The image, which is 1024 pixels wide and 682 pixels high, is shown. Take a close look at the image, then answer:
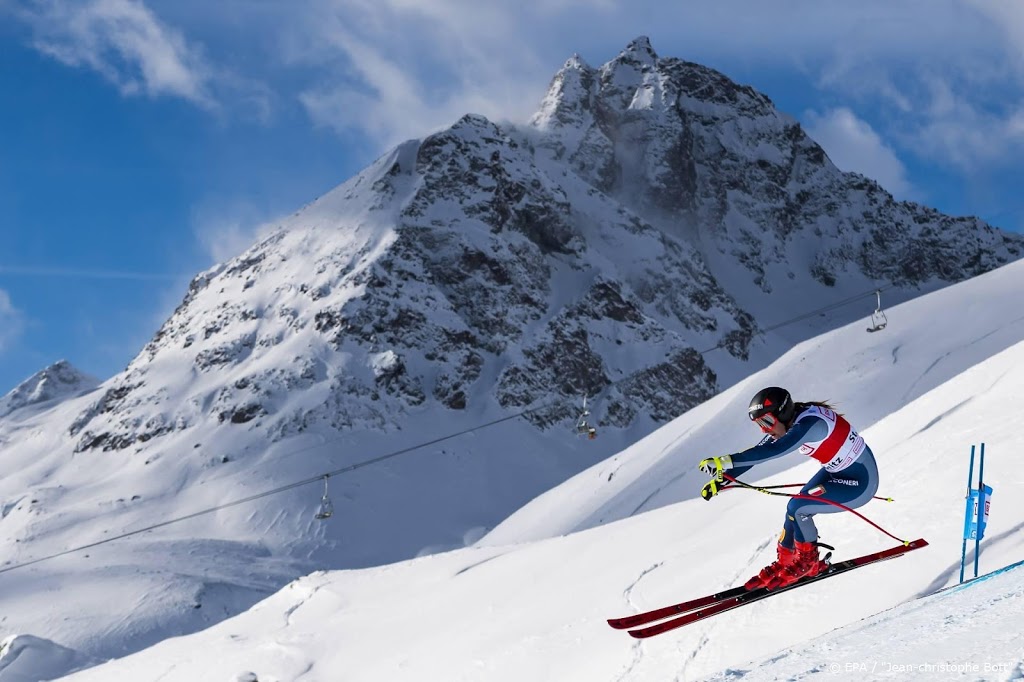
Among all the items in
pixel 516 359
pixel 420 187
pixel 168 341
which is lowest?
pixel 516 359

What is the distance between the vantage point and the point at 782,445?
9.90m

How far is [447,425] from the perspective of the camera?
333 feet

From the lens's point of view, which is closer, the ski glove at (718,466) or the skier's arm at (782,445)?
the ski glove at (718,466)

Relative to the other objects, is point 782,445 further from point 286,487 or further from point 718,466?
point 286,487

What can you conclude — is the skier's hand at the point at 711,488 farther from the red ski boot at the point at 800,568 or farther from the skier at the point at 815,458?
the red ski boot at the point at 800,568

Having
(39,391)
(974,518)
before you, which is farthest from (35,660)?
(39,391)

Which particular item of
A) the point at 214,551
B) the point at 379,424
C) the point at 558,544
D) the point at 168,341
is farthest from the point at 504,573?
the point at 168,341

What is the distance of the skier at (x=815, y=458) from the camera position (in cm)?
1016

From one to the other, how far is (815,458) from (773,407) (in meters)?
0.74

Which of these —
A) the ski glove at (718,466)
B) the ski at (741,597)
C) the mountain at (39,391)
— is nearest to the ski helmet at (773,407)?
the ski glove at (718,466)

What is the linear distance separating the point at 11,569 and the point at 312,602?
56.5 metres

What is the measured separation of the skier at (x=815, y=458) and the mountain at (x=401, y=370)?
49.7 meters

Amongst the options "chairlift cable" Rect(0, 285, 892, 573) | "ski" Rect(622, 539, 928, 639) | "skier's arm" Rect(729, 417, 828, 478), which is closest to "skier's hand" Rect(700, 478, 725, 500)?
"skier's arm" Rect(729, 417, 828, 478)

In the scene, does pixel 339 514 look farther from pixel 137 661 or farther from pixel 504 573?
pixel 504 573
